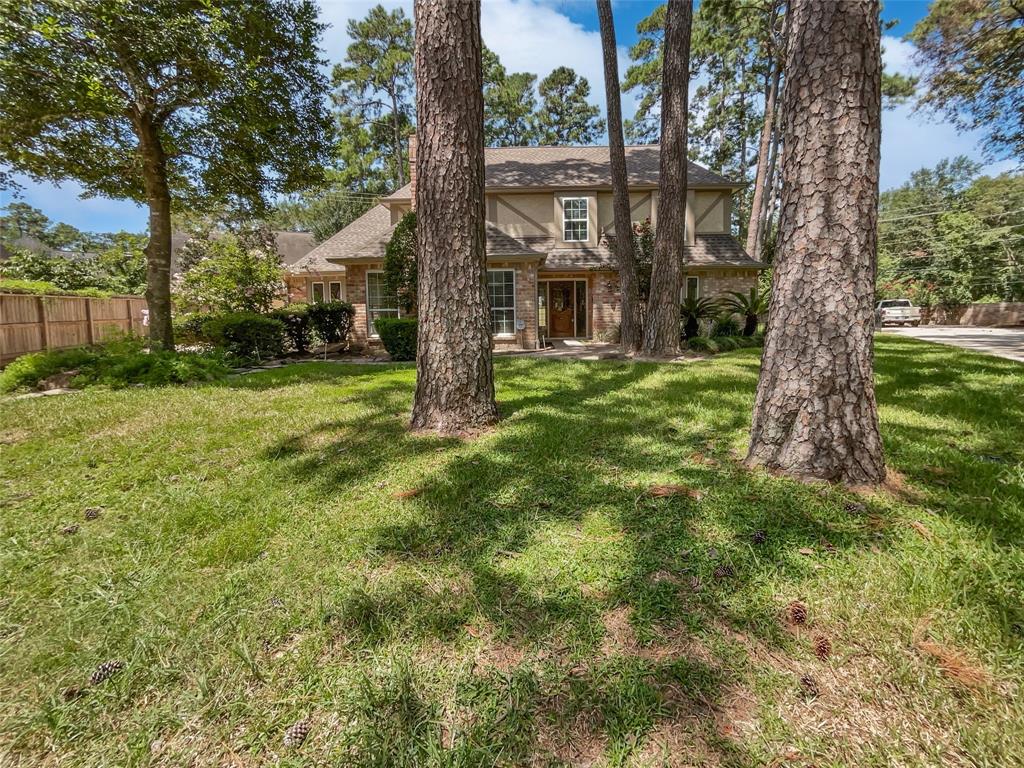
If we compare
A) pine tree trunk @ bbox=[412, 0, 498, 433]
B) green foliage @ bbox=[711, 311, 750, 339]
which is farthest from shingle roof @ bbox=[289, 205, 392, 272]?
green foliage @ bbox=[711, 311, 750, 339]

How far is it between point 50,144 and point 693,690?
12889mm

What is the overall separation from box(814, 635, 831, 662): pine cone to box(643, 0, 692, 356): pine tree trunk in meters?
8.08

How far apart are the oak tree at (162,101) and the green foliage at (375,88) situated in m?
17.2

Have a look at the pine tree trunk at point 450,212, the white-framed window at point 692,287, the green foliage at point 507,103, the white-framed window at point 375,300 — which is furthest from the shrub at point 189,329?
the green foliage at point 507,103

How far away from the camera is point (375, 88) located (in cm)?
2588

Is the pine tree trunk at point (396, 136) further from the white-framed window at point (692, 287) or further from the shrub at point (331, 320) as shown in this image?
the white-framed window at point (692, 287)

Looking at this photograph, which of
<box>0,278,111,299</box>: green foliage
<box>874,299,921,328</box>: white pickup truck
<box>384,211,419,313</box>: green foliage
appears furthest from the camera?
<box>874,299,921,328</box>: white pickup truck

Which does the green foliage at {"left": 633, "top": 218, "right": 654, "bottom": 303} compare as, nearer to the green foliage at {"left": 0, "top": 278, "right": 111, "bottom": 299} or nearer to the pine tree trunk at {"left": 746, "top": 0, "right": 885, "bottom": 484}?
the pine tree trunk at {"left": 746, "top": 0, "right": 885, "bottom": 484}

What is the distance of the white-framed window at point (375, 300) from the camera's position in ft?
42.0

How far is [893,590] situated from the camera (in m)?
1.67

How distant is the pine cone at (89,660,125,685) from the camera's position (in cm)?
139

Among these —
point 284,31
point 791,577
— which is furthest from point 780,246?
point 284,31

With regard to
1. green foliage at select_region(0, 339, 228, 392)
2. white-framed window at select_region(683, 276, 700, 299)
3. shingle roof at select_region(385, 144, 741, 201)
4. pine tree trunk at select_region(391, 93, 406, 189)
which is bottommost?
green foliage at select_region(0, 339, 228, 392)

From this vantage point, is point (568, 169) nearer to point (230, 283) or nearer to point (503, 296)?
point (503, 296)
